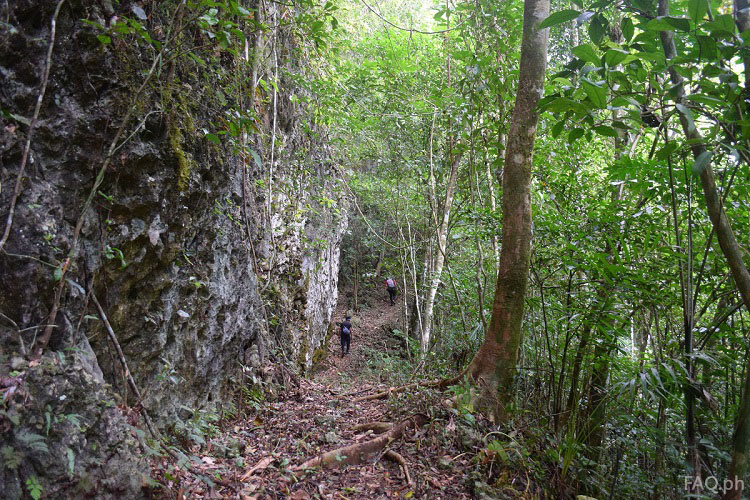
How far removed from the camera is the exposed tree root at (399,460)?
368 cm

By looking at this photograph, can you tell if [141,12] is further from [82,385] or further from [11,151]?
[82,385]

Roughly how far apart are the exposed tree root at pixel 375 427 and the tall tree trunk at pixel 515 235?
1.24 meters

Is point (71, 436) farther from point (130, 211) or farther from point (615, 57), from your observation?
point (615, 57)

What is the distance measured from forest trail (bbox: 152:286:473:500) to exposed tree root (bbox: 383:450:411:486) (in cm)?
3

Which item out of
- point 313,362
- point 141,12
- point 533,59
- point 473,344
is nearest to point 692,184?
point 533,59

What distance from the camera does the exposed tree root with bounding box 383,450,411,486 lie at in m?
3.68

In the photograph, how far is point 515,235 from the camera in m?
4.25

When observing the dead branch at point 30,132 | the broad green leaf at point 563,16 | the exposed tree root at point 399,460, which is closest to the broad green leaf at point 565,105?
the broad green leaf at point 563,16

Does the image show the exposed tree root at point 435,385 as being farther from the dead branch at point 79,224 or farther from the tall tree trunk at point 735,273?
the dead branch at point 79,224

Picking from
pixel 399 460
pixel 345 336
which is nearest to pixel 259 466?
pixel 399 460

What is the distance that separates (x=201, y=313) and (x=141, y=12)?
286 centimetres

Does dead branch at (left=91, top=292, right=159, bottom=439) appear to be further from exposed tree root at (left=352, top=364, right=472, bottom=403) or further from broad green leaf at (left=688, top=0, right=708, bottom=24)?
broad green leaf at (left=688, top=0, right=708, bottom=24)

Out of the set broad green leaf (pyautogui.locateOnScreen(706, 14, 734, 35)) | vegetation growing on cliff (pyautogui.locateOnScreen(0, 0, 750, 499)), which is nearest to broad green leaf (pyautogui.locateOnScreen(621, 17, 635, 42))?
vegetation growing on cliff (pyautogui.locateOnScreen(0, 0, 750, 499))

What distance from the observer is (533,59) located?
430 cm
